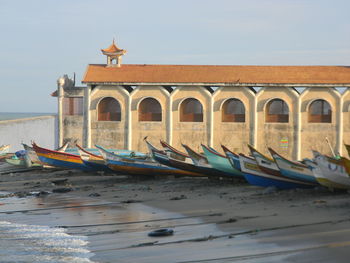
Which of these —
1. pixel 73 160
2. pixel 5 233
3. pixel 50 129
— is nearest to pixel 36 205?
pixel 5 233

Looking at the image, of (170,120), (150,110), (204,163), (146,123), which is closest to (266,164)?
(204,163)

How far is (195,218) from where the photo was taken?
59.7 feet

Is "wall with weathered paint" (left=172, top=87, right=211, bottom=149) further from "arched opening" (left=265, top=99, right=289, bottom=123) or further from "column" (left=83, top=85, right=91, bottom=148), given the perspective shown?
"column" (left=83, top=85, right=91, bottom=148)

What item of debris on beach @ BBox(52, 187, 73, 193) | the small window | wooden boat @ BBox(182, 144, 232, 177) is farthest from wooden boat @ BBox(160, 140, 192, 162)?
the small window

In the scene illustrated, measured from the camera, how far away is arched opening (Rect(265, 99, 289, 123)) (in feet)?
143

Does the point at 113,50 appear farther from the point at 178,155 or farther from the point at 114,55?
the point at 178,155

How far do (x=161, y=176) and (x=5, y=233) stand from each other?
13992 millimetres

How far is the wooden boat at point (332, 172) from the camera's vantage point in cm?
2017

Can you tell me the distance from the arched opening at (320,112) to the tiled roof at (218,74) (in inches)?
61.7

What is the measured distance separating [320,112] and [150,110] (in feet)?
36.8

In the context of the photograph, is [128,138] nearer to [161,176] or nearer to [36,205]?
[161,176]

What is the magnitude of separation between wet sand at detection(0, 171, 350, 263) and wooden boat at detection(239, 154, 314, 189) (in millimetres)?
417

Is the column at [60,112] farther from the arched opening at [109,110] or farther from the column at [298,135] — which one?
the column at [298,135]

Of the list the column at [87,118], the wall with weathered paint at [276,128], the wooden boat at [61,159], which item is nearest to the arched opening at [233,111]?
the wall with weathered paint at [276,128]
